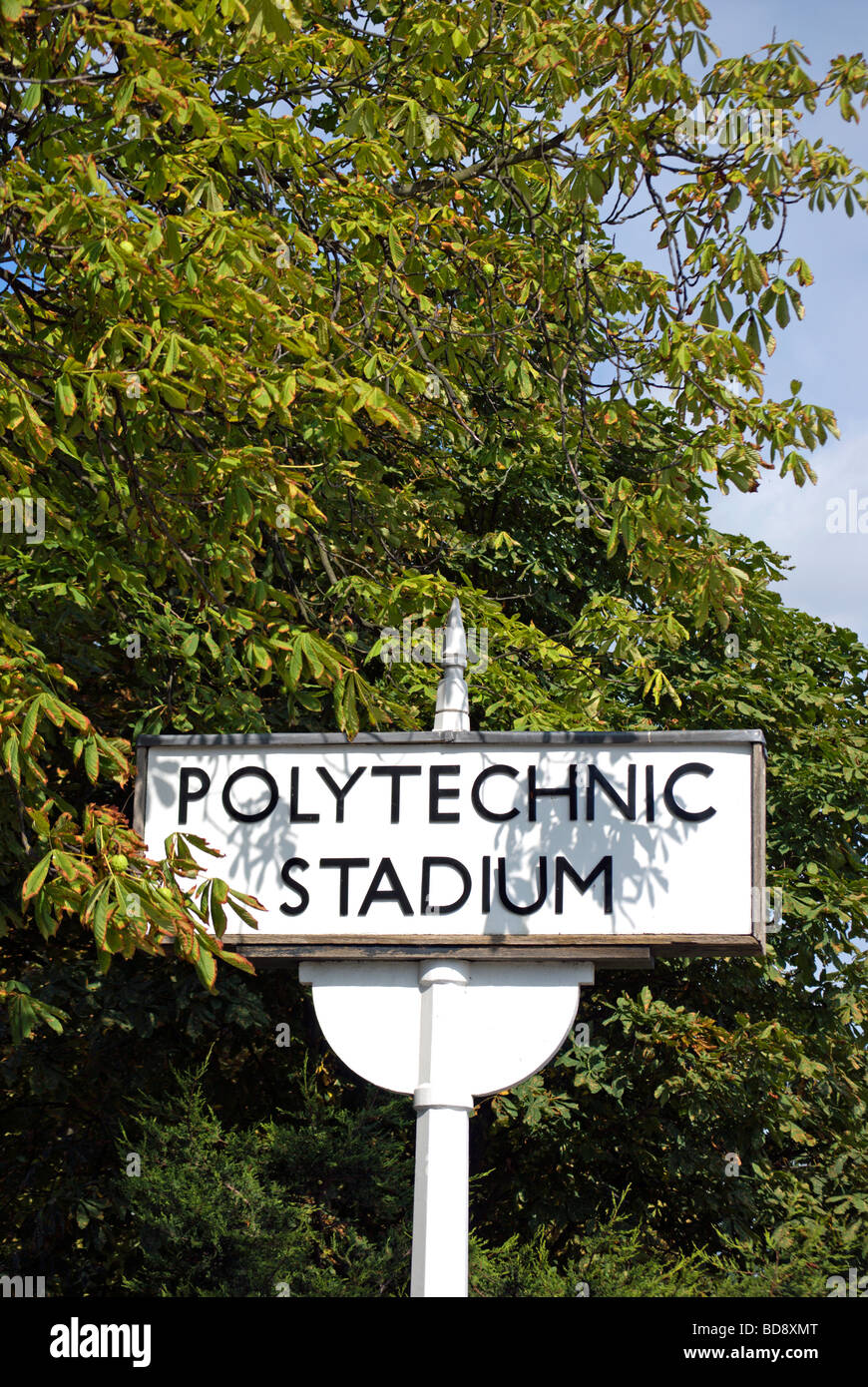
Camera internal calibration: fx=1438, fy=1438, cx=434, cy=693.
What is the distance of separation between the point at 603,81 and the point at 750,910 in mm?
5662

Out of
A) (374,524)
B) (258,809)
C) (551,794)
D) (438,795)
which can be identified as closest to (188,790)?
(258,809)

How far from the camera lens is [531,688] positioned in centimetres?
963

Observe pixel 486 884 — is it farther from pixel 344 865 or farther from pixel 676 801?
pixel 676 801

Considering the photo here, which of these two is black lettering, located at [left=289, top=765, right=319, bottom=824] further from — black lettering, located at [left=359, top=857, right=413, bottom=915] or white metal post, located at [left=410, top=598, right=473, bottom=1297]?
white metal post, located at [left=410, top=598, right=473, bottom=1297]

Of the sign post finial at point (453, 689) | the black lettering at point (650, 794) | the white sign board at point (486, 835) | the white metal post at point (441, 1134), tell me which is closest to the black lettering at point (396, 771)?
the white sign board at point (486, 835)

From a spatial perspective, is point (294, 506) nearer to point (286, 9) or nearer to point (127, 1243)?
point (286, 9)

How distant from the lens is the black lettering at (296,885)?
454 cm

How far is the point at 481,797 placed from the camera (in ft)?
14.9

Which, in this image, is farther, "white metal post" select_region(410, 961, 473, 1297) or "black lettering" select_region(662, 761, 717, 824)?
"black lettering" select_region(662, 761, 717, 824)

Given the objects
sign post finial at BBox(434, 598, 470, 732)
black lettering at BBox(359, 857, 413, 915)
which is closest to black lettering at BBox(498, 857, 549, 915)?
black lettering at BBox(359, 857, 413, 915)

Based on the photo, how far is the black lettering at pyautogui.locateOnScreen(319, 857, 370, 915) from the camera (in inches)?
178

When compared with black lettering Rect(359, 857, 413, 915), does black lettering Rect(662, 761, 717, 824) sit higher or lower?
higher

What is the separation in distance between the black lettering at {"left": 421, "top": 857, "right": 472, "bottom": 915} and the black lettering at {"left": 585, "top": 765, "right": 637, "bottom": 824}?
→ 16.9 inches

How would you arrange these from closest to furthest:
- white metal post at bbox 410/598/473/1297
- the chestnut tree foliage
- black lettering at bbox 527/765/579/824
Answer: white metal post at bbox 410/598/473/1297 < black lettering at bbox 527/765/579/824 < the chestnut tree foliage
